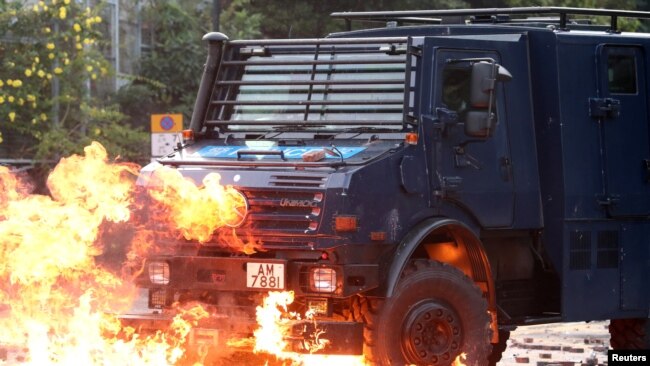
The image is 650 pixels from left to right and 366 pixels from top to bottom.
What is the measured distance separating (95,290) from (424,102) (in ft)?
9.28

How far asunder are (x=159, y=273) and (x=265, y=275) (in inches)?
38.0

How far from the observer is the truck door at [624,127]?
13781 mm

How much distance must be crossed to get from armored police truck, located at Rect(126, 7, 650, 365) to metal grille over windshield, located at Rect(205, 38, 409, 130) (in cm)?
2

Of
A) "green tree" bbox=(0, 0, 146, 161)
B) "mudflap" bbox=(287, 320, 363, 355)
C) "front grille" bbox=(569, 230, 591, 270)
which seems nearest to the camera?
"mudflap" bbox=(287, 320, 363, 355)

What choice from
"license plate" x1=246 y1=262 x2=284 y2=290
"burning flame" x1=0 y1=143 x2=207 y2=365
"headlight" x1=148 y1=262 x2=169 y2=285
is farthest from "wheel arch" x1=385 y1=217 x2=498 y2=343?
"burning flame" x1=0 y1=143 x2=207 y2=365

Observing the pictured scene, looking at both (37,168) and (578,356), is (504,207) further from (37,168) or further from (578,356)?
(37,168)

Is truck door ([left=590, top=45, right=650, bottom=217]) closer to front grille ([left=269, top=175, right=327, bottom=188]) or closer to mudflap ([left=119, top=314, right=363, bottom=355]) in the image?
front grille ([left=269, top=175, right=327, bottom=188])

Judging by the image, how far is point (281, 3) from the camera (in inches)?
1259

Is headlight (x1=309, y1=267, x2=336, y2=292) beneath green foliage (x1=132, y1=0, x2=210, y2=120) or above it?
beneath

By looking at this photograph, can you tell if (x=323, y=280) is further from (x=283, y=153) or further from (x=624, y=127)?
(x=624, y=127)

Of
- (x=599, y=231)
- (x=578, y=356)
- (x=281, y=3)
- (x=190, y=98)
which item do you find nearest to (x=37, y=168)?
(x=190, y=98)

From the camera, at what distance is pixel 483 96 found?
12297 mm

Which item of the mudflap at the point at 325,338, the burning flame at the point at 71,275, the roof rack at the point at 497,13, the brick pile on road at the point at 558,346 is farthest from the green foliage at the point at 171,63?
the mudflap at the point at 325,338

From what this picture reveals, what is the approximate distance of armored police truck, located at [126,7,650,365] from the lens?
38.1ft
